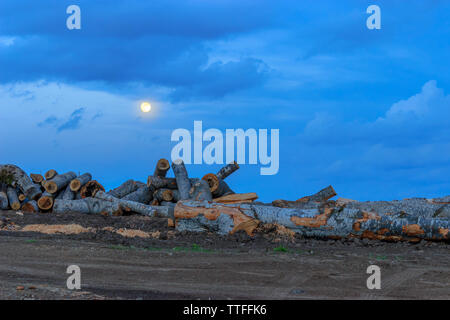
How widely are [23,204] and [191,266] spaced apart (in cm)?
1389

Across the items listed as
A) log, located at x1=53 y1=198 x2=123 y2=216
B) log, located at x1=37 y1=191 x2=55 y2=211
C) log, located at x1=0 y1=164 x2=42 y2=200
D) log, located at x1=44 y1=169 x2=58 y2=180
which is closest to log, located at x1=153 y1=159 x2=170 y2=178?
log, located at x1=53 y1=198 x2=123 y2=216

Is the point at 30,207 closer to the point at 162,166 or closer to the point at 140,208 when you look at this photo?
the point at 140,208

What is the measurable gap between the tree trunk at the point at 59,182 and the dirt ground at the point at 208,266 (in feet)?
21.4

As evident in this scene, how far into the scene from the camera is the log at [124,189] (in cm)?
2134

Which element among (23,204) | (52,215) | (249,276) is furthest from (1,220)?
(249,276)

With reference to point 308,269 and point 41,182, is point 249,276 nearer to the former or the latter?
point 308,269

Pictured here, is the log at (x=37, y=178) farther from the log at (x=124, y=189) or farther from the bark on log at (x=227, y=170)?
the bark on log at (x=227, y=170)

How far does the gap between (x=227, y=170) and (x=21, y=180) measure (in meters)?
8.86

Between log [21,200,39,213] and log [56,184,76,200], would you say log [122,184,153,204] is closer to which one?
log [56,184,76,200]

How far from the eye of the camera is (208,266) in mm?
9656

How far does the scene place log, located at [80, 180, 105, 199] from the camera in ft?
70.1

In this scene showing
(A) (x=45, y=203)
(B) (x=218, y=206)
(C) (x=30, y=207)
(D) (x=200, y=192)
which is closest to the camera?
(B) (x=218, y=206)

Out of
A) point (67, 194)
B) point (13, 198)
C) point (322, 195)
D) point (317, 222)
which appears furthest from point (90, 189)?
point (317, 222)
